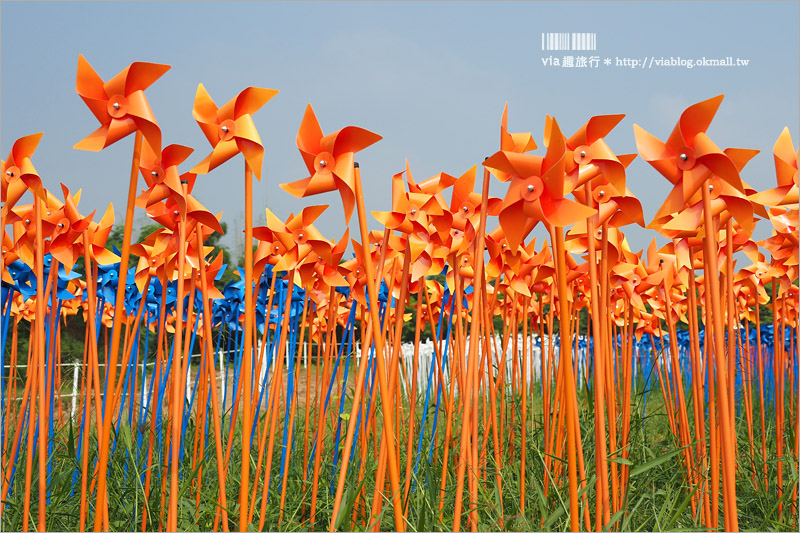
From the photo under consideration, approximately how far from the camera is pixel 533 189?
3.93 feet

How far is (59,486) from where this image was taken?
91.7 inches

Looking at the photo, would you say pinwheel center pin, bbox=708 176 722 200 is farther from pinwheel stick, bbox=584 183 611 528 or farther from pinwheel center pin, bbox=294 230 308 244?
pinwheel center pin, bbox=294 230 308 244

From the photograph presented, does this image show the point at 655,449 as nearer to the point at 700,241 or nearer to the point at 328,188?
the point at 700,241

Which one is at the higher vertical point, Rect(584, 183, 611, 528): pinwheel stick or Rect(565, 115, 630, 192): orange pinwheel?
Rect(565, 115, 630, 192): orange pinwheel

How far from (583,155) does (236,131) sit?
73 centimetres

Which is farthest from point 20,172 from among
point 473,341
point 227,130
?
point 473,341

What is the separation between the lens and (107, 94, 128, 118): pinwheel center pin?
4.28ft

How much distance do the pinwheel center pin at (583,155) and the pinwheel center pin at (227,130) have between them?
2.36 ft

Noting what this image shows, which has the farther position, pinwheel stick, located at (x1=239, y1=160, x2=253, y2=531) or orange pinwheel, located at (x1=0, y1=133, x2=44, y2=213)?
orange pinwheel, located at (x1=0, y1=133, x2=44, y2=213)

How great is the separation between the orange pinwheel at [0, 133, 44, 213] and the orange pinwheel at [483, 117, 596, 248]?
1118 millimetres

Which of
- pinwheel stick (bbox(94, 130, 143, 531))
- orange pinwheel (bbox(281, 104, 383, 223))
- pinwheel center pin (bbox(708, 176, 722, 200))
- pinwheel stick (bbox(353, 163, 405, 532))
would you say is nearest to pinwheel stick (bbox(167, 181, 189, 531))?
pinwheel stick (bbox(94, 130, 143, 531))

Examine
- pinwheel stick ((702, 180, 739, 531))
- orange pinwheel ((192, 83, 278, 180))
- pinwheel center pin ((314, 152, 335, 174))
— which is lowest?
pinwheel stick ((702, 180, 739, 531))

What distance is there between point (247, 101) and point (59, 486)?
69.6 inches

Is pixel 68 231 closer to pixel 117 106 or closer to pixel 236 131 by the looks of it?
pixel 117 106
